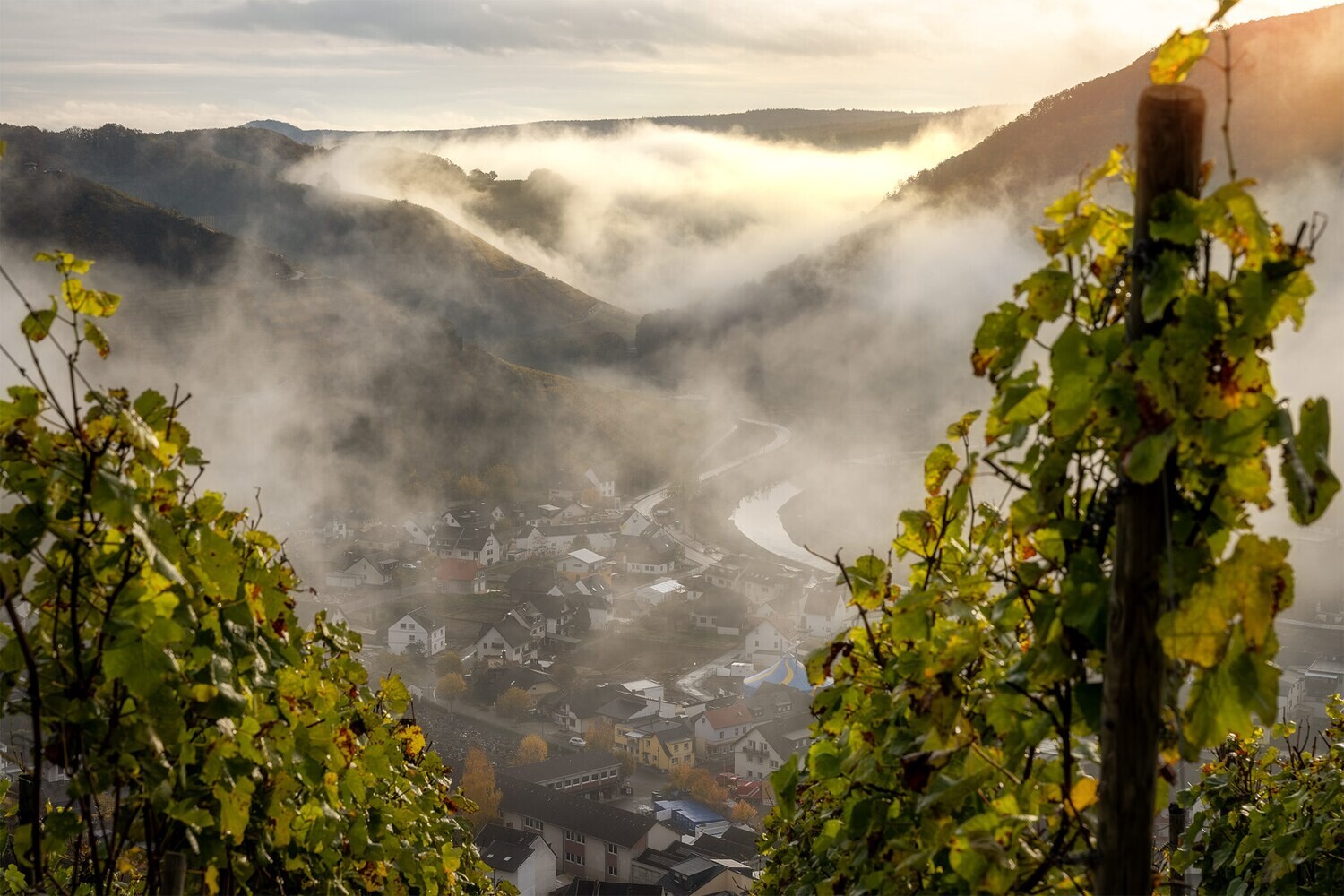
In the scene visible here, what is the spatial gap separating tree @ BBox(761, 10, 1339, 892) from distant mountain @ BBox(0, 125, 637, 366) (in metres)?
114

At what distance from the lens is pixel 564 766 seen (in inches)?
1131

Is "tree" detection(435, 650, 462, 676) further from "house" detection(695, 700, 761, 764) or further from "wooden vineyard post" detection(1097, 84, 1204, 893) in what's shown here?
"wooden vineyard post" detection(1097, 84, 1204, 893)

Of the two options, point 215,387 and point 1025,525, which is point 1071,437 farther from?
point 215,387

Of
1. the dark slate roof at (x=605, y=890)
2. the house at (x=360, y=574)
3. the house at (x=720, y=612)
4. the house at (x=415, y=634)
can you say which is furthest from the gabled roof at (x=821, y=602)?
the house at (x=360, y=574)

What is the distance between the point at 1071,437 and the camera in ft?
6.17

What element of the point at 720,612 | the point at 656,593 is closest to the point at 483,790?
the point at 720,612

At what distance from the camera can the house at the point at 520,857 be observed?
20.8 metres

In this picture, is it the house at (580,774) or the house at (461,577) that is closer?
the house at (580,774)

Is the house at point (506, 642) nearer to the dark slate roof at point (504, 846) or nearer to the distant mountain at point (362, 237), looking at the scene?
the dark slate roof at point (504, 846)

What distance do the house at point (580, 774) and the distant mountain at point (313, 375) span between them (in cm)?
4301

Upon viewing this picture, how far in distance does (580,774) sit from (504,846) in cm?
715

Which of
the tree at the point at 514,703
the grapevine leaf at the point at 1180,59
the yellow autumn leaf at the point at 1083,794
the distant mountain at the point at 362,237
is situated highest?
the distant mountain at the point at 362,237

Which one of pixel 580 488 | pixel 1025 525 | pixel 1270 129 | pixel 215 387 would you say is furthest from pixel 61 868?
pixel 215 387

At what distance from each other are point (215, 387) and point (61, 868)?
74.0 m
